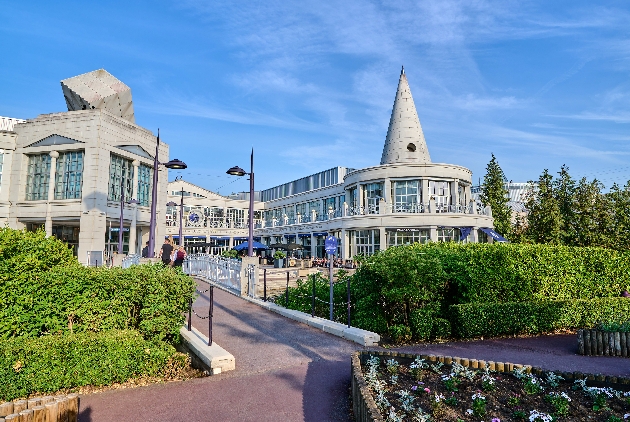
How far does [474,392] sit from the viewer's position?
5.53 meters

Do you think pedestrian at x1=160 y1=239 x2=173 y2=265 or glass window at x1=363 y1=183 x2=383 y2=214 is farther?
glass window at x1=363 y1=183 x2=383 y2=214

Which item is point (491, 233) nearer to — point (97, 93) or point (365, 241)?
point (365, 241)

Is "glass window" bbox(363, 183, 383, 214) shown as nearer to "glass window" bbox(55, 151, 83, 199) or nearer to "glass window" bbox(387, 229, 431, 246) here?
"glass window" bbox(387, 229, 431, 246)

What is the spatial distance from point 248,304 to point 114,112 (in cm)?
3177

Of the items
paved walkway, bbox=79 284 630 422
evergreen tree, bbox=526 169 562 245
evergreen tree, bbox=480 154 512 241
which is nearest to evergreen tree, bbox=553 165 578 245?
evergreen tree, bbox=526 169 562 245

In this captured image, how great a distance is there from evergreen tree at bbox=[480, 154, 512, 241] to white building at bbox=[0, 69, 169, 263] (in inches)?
1238

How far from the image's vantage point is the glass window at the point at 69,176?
33.0m

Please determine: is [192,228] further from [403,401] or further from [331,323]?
[403,401]

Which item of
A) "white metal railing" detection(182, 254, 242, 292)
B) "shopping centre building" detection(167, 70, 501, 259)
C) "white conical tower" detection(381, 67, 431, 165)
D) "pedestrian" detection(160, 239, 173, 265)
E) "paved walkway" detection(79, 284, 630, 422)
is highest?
"white conical tower" detection(381, 67, 431, 165)

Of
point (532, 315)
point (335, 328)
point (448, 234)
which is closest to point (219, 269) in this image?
point (335, 328)

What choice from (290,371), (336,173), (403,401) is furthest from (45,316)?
(336,173)

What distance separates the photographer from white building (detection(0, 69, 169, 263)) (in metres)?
32.5

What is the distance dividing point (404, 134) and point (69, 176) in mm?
28089

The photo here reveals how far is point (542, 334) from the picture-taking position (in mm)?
10891
